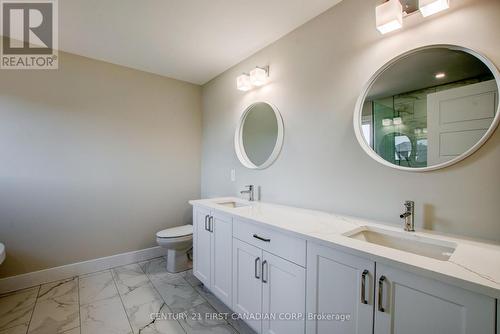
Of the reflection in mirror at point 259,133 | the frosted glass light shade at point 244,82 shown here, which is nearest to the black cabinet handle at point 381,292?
the reflection in mirror at point 259,133

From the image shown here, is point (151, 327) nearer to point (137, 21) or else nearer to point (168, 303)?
point (168, 303)

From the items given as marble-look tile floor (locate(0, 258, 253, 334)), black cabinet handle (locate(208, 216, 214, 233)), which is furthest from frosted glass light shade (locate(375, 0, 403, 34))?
marble-look tile floor (locate(0, 258, 253, 334))

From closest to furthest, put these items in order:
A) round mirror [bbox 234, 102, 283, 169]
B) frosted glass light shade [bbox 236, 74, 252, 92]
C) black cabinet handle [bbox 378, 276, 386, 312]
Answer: black cabinet handle [bbox 378, 276, 386, 312] < round mirror [bbox 234, 102, 283, 169] < frosted glass light shade [bbox 236, 74, 252, 92]


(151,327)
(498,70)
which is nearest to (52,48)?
(151,327)

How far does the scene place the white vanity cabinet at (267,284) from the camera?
123cm

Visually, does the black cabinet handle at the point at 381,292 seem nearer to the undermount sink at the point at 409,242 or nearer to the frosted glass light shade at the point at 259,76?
the undermount sink at the point at 409,242

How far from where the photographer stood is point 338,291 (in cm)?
105

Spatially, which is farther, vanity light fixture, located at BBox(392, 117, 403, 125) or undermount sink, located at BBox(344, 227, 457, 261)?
vanity light fixture, located at BBox(392, 117, 403, 125)

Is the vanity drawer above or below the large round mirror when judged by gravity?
below

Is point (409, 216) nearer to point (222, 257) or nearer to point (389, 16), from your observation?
point (389, 16)

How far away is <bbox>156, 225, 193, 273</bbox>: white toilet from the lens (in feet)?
7.89

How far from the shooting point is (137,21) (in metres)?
1.86

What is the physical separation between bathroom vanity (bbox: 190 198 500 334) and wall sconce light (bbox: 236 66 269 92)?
1250 mm

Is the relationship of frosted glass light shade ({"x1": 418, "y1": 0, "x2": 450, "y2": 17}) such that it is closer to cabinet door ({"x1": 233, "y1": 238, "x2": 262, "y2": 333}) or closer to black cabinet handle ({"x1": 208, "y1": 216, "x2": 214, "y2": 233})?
cabinet door ({"x1": 233, "y1": 238, "x2": 262, "y2": 333})
